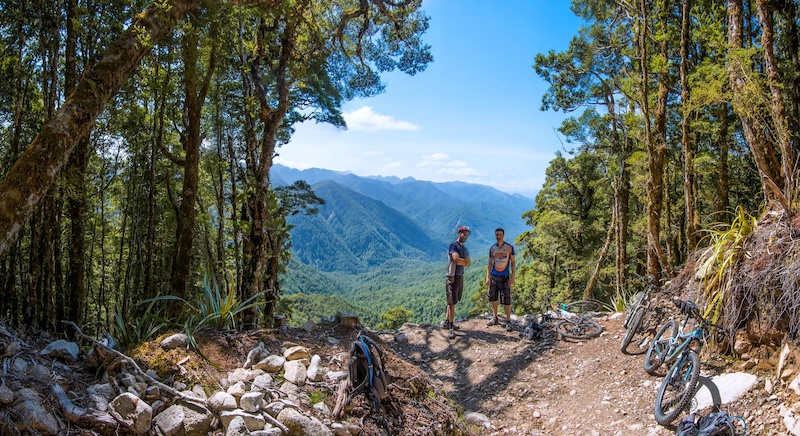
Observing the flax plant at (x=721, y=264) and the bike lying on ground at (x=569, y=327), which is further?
the bike lying on ground at (x=569, y=327)

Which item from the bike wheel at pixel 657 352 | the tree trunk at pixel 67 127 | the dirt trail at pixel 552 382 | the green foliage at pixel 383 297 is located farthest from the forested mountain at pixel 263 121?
the green foliage at pixel 383 297

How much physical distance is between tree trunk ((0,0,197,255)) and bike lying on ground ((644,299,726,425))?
544cm

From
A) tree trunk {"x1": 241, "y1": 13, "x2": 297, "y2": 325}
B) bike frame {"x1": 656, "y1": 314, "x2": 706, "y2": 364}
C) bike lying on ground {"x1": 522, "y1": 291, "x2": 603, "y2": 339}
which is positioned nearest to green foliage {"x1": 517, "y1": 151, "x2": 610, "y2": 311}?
bike lying on ground {"x1": 522, "y1": 291, "x2": 603, "y2": 339}

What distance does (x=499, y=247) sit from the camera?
7.59 metres

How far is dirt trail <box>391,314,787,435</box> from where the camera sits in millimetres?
4295

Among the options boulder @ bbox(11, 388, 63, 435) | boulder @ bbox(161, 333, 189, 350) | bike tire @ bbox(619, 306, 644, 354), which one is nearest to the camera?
boulder @ bbox(11, 388, 63, 435)

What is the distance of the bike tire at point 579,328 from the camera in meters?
6.73

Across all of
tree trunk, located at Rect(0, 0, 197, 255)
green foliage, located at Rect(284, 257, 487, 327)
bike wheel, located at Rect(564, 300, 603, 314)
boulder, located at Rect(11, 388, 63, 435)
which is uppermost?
tree trunk, located at Rect(0, 0, 197, 255)

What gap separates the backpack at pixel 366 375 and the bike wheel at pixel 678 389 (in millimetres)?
2738

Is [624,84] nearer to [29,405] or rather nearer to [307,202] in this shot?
[307,202]

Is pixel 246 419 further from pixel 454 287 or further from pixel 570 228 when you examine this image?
pixel 570 228

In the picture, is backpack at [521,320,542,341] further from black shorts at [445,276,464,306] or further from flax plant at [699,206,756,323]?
flax plant at [699,206,756,323]

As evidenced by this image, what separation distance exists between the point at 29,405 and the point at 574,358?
19.6 feet

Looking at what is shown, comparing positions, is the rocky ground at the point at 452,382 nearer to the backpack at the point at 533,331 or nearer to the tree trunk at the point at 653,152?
the backpack at the point at 533,331
